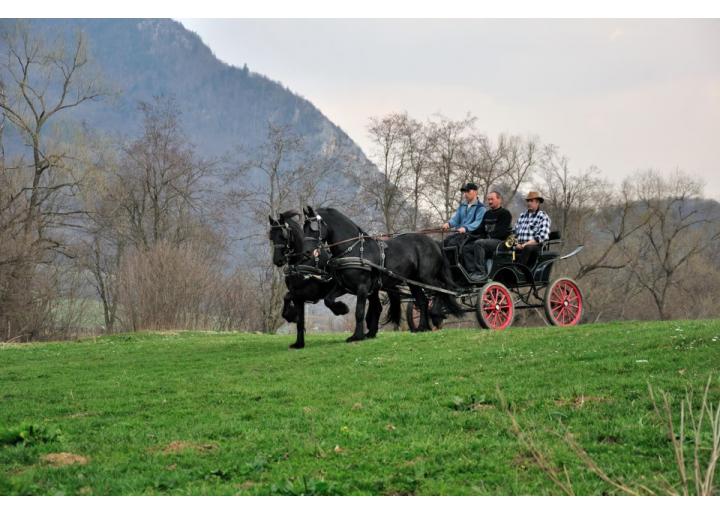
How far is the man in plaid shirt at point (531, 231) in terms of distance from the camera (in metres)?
17.1

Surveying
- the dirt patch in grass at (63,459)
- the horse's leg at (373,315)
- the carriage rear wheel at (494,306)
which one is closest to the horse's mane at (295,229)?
the horse's leg at (373,315)

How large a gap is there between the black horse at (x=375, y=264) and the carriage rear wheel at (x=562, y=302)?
1854 millimetres

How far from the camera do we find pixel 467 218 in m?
17.6

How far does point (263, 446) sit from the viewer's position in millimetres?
7711

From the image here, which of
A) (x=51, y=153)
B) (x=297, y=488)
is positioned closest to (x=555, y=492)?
(x=297, y=488)

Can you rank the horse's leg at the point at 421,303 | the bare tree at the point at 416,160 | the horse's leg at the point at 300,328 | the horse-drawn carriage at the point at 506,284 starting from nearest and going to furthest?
1. the horse's leg at the point at 300,328
2. the horse-drawn carriage at the point at 506,284
3. the horse's leg at the point at 421,303
4. the bare tree at the point at 416,160

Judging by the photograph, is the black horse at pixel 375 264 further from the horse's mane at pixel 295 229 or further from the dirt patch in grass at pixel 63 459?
the dirt patch in grass at pixel 63 459

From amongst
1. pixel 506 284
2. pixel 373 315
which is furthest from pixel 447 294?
pixel 373 315

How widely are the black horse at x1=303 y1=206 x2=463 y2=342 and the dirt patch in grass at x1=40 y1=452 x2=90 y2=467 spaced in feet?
28.7

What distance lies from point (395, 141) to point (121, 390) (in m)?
36.4

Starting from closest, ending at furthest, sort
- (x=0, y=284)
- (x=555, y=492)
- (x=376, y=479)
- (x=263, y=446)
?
(x=555, y=492)
(x=376, y=479)
(x=263, y=446)
(x=0, y=284)

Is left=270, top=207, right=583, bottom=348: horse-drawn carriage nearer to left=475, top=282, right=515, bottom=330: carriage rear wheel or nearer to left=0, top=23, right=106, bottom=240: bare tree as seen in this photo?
left=475, top=282, right=515, bottom=330: carriage rear wheel

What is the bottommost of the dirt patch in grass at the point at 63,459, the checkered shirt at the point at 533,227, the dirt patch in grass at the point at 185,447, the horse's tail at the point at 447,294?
the dirt patch in grass at the point at 63,459

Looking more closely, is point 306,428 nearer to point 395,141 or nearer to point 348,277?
point 348,277
